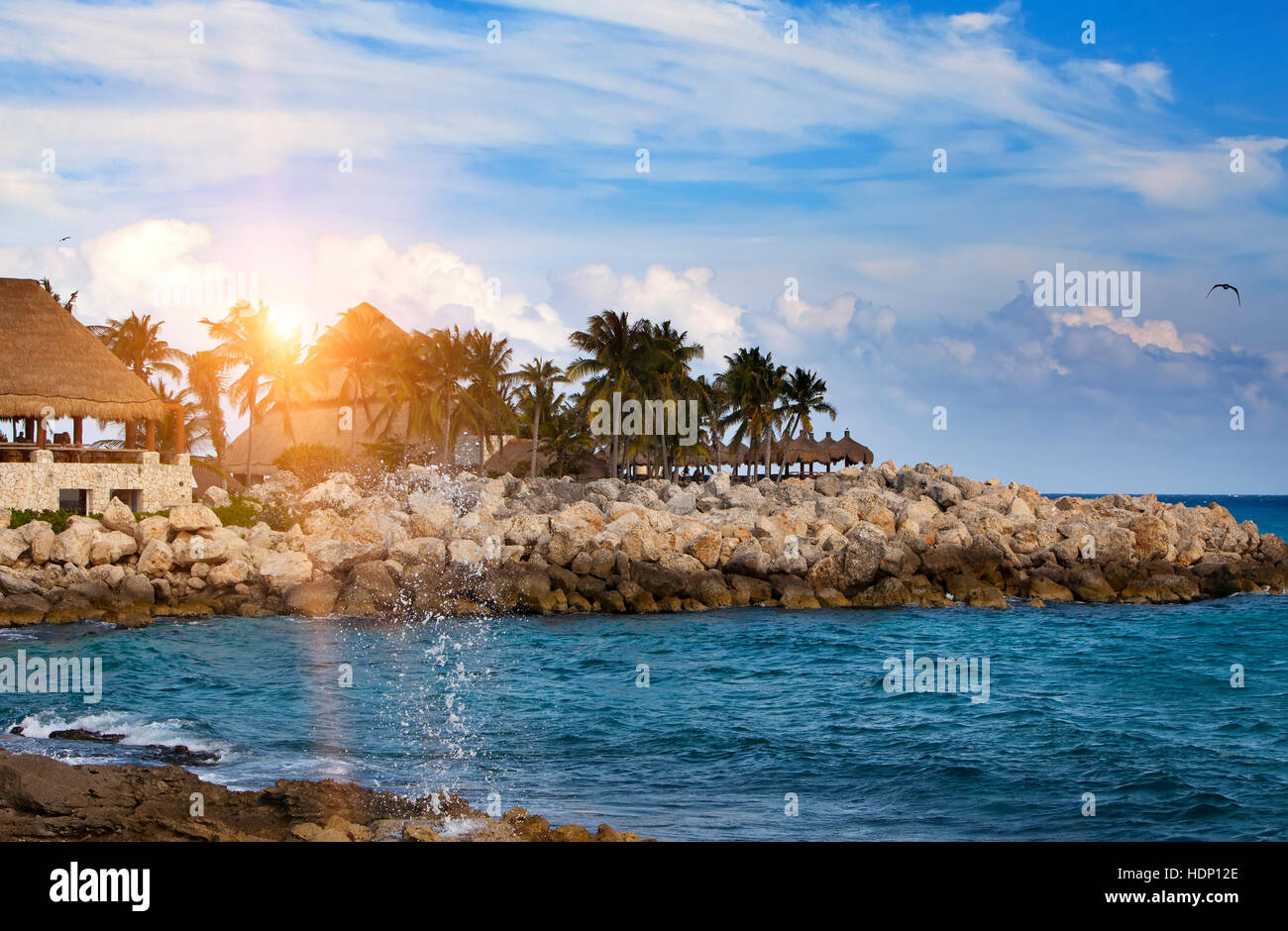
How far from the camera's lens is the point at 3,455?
31672 millimetres

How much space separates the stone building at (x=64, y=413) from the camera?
99.8 ft

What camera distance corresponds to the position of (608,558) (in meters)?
31.1

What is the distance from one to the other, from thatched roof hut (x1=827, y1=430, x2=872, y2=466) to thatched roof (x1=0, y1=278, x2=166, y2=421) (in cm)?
3760

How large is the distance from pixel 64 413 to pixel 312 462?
17471 millimetres

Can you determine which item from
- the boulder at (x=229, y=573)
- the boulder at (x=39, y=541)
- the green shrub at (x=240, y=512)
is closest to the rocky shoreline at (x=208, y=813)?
the boulder at (x=229, y=573)

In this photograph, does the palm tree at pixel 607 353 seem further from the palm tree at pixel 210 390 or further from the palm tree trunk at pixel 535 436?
the palm tree at pixel 210 390

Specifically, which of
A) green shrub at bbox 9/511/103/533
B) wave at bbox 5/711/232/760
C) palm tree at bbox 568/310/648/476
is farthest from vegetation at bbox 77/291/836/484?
wave at bbox 5/711/232/760

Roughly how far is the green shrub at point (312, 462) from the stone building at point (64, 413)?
11404 millimetres

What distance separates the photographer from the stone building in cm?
3041

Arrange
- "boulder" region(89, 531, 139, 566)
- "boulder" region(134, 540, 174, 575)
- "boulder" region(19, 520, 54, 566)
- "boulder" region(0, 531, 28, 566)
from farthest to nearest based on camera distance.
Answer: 1. "boulder" region(134, 540, 174, 575)
2. "boulder" region(89, 531, 139, 566)
3. "boulder" region(19, 520, 54, 566)
4. "boulder" region(0, 531, 28, 566)

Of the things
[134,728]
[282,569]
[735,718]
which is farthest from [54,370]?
[735,718]

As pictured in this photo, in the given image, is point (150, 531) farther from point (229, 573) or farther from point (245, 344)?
point (245, 344)

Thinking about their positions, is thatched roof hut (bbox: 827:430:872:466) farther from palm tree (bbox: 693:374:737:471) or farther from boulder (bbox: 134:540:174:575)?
boulder (bbox: 134:540:174:575)
